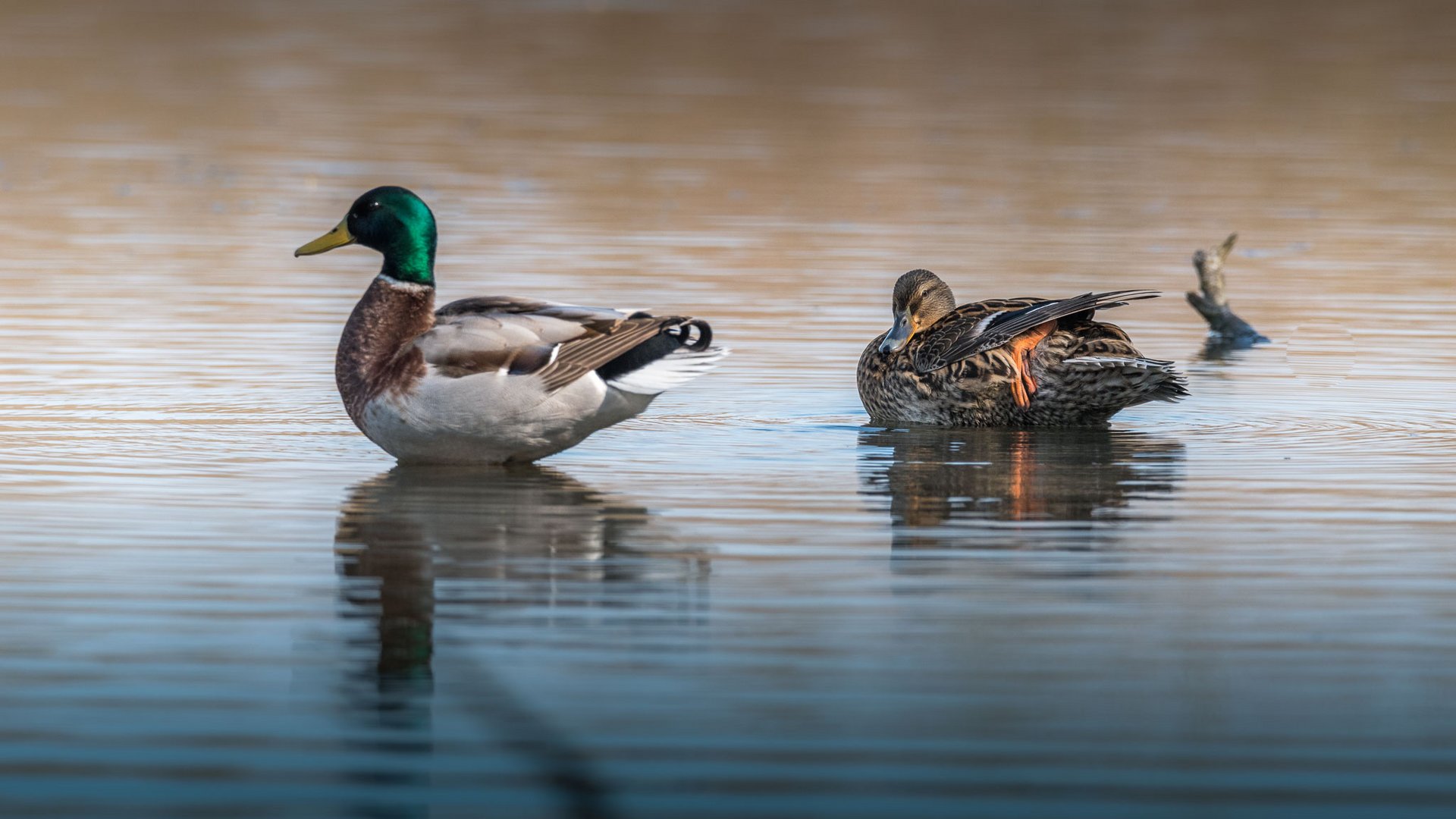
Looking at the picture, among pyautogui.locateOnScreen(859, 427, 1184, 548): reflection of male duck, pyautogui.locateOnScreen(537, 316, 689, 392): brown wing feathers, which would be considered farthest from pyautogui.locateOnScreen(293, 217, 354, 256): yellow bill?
pyautogui.locateOnScreen(859, 427, 1184, 548): reflection of male duck

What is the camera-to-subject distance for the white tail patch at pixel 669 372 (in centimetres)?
903

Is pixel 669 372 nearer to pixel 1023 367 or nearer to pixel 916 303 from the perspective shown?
pixel 1023 367

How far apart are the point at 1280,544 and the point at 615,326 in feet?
9.04

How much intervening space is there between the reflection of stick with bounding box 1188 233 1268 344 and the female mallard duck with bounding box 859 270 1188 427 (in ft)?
9.14

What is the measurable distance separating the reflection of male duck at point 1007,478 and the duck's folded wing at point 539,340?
3.68ft

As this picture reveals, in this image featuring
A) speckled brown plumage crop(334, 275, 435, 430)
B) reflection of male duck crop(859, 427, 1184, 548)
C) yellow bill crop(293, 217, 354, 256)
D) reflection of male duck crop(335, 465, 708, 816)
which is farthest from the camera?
yellow bill crop(293, 217, 354, 256)

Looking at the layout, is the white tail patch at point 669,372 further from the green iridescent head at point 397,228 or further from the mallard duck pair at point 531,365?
the green iridescent head at point 397,228

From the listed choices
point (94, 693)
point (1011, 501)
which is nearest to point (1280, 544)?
point (1011, 501)

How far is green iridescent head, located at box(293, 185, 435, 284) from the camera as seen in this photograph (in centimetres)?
965

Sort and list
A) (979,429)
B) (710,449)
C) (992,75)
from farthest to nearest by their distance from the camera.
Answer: (992,75) → (979,429) → (710,449)

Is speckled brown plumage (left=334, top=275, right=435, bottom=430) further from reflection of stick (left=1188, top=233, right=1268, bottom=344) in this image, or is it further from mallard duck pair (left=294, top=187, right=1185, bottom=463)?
reflection of stick (left=1188, top=233, right=1268, bottom=344)

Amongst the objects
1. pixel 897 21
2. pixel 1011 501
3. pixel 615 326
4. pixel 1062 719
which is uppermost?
pixel 897 21

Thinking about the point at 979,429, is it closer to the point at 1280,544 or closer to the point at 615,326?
the point at 615,326

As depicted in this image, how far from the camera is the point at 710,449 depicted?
32.3 feet
